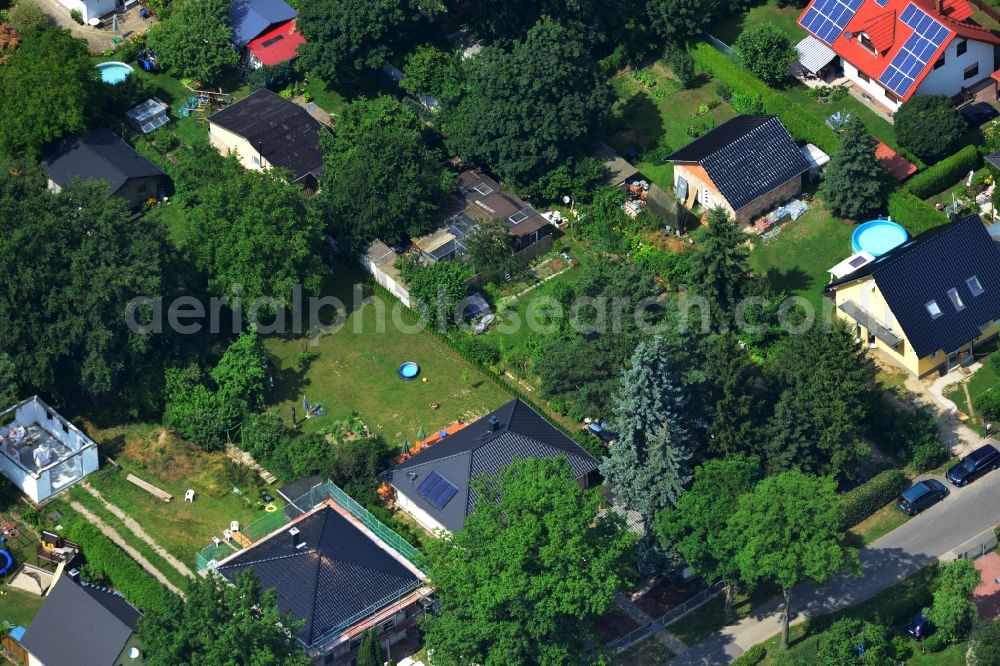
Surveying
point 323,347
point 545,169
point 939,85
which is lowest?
point 323,347

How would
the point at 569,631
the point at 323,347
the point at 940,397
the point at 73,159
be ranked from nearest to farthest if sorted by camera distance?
the point at 569,631 → the point at 940,397 → the point at 323,347 → the point at 73,159

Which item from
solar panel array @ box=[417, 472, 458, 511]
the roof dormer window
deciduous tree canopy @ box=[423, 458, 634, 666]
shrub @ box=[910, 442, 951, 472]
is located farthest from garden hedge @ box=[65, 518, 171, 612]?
the roof dormer window

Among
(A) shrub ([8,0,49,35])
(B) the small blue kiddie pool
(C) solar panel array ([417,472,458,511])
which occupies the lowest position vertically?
(B) the small blue kiddie pool

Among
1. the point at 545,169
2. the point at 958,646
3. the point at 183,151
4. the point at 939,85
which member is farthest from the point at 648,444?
the point at 183,151

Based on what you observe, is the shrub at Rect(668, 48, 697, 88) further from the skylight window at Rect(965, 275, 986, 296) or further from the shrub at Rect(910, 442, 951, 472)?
the shrub at Rect(910, 442, 951, 472)

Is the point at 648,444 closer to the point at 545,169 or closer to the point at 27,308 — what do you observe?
the point at 545,169

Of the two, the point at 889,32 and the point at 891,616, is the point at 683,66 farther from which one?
the point at 891,616
